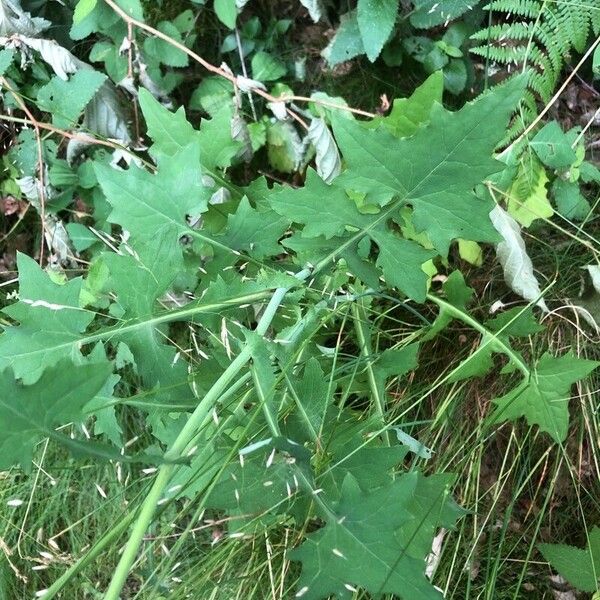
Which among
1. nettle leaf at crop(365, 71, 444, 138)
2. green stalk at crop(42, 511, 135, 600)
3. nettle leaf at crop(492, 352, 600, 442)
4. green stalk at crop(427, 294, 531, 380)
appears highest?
nettle leaf at crop(365, 71, 444, 138)

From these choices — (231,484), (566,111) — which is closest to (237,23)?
(566,111)

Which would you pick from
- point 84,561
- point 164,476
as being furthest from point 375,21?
point 84,561

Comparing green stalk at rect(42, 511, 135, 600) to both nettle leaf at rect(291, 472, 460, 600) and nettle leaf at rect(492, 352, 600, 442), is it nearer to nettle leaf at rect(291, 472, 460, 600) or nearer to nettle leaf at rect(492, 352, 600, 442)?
nettle leaf at rect(291, 472, 460, 600)

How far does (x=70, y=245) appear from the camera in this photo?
67.5 inches

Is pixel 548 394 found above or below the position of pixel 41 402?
below

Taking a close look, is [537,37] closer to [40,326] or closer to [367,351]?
[367,351]

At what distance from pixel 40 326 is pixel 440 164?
68 cm

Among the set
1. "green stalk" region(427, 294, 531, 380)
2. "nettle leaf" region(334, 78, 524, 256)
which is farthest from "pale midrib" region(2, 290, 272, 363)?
"green stalk" region(427, 294, 531, 380)

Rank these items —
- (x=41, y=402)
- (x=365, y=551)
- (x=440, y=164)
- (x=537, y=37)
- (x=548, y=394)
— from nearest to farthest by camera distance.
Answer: (x=41, y=402) → (x=365, y=551) → (x=440, y=164) → (x=548, y=394) → (x=537, y=37)

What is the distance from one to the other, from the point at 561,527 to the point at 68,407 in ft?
3.70

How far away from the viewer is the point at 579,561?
1.25m

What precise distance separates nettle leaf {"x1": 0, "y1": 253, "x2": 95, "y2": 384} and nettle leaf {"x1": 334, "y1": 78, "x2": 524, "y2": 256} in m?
0.47

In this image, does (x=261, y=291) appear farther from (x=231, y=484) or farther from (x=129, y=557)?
(x=129, y=557)

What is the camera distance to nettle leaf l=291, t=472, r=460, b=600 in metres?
0.79
